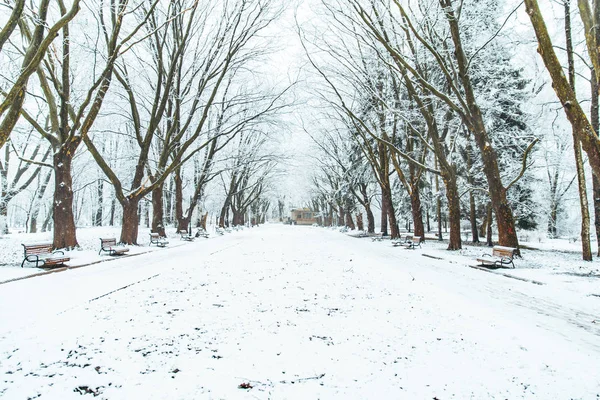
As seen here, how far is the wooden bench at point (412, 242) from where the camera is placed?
61.9 feet

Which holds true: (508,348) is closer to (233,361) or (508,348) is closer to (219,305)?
(233,361)

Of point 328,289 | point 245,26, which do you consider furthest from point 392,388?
point 245,26

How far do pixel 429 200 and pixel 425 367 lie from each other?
29.1m

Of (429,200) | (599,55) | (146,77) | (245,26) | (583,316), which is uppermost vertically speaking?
(245,26)

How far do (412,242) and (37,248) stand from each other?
686 inches

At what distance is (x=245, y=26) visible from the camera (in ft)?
60.0

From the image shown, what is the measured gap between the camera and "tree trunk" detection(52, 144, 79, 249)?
558 inches

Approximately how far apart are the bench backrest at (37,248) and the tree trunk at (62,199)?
313 cm

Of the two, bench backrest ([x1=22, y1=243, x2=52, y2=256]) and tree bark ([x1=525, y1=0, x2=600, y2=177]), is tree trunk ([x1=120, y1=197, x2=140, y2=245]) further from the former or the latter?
tree bark ([x1=525, y1=0, x2=600, y2=177])

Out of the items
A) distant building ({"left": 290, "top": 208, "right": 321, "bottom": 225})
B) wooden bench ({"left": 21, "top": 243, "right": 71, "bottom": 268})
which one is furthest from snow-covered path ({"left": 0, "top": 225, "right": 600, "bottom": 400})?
distant building ({"left": 290, "top": 208, "right": 321, "bottom": 225})

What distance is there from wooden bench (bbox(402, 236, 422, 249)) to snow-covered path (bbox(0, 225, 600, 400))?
34.9 feet

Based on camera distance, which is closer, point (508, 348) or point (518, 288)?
point (508, 348)

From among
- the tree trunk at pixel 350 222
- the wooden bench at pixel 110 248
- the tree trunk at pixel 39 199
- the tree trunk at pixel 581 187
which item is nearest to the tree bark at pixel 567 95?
the tree trunk at pixel 581 187

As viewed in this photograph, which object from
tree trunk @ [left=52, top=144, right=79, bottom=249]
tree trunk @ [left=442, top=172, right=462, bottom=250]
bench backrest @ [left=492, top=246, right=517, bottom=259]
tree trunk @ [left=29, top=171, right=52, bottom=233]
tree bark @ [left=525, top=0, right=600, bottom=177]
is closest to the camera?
tree bark @ [left=525, top=0, right=600, bottom=177]
